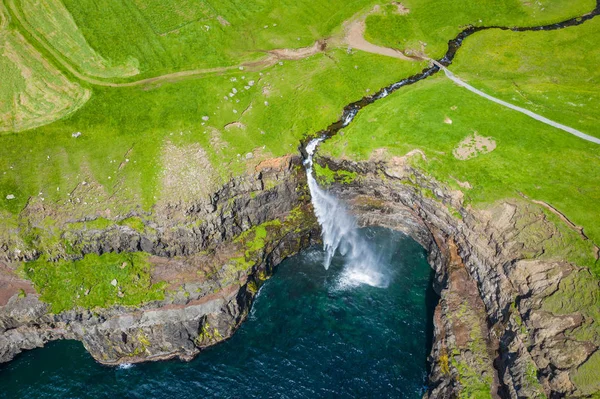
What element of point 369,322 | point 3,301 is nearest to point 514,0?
point 369,322

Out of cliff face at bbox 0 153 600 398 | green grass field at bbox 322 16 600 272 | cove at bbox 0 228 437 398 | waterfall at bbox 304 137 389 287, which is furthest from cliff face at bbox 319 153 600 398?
waterfall at bbox 304 137 389 287

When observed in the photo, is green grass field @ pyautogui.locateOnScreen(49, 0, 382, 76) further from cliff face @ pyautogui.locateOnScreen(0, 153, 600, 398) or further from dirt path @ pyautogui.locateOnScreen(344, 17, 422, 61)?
cliff face @ pyautogui.locateOnScreen(0, 153, 600, 398)

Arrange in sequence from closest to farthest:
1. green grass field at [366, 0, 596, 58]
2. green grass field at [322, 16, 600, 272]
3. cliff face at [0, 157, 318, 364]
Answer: cliff face at [0, 157, 318, 364] < green grass field at [322, 16, 600, 272] < green grass field at [366, 0, 596, 58]

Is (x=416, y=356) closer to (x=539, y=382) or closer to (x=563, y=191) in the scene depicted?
(x=539, y=382)

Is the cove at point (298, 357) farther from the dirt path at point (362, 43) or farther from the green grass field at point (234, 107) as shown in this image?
the dirt path at point (362, 43)

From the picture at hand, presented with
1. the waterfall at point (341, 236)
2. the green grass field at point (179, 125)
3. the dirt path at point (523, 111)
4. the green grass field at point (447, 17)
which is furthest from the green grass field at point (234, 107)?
the waterfall at point (341, 236)
